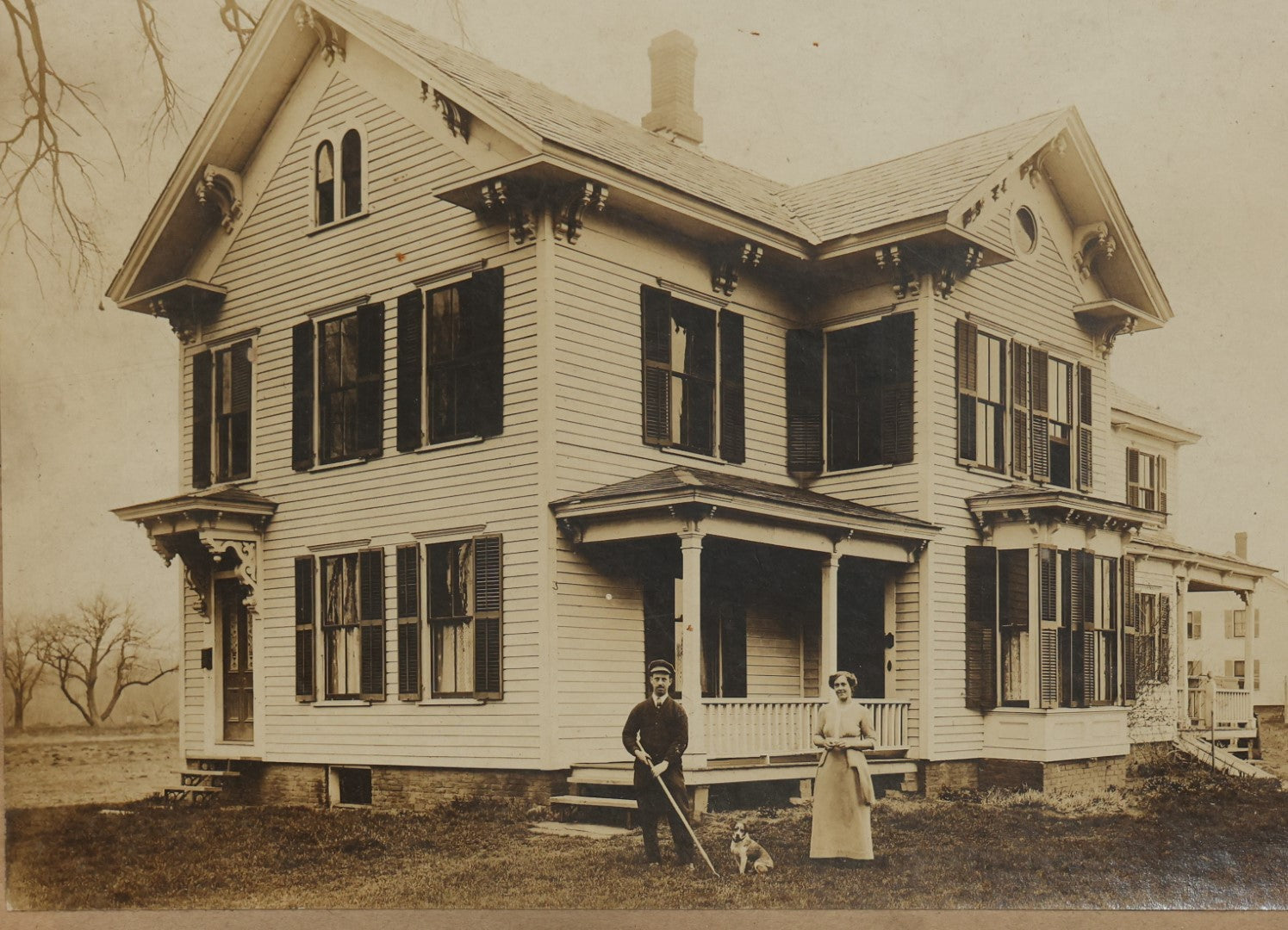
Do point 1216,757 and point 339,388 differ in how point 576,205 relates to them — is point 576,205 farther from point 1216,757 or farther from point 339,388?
point 1216,757

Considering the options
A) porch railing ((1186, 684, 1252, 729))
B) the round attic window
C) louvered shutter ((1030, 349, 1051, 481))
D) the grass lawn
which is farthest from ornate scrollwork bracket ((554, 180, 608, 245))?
porch railing ((1186, 684, 1252, 729))

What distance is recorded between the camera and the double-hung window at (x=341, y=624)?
45.8 ft

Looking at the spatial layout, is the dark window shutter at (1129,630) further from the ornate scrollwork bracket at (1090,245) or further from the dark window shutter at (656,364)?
the dark window shutter at (656,364)

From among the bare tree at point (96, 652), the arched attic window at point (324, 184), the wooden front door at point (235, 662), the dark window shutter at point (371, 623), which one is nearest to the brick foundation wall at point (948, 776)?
the dark window shutter at point (371, 623)

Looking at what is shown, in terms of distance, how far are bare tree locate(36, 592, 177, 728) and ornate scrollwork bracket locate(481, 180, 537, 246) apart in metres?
4.83

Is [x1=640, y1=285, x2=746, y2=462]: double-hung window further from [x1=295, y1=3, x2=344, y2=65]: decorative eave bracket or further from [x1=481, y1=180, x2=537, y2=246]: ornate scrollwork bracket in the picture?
[x1=295, y1=3, x2=344, y2=65]: decorative eave bracket

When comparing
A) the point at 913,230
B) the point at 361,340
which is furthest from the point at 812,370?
the point at 361,340

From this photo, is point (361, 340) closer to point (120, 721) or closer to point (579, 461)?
point (579, 461)

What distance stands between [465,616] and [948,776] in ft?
18.1

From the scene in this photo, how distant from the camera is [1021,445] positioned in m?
15.9

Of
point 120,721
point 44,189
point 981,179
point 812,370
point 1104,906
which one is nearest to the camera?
point 1104,906

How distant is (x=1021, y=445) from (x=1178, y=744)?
16.6ft

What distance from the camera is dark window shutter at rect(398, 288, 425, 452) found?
13.7 meters

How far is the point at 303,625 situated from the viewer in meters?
14.5
